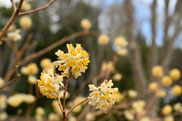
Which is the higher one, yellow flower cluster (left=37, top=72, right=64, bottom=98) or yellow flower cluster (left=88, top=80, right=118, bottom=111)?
yellow flower cluster (left=37, top=72, right=64, bottom=98)

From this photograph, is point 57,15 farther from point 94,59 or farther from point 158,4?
point 158,4

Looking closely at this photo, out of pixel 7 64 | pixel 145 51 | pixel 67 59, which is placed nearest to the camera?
pixel 67 59

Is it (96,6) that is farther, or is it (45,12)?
(96,6)

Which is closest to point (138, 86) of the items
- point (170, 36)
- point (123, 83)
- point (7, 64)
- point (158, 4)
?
point (170, 36)

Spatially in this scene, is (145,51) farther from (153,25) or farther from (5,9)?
(5,9)

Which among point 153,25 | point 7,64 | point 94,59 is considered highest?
point 7,64

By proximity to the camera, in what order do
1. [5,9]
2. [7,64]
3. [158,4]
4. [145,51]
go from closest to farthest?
[158,4] < [5,9] < [7,64] < [145,51]

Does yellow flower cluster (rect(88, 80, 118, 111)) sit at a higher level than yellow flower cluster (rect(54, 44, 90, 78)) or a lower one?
lower

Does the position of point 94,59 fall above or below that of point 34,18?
below

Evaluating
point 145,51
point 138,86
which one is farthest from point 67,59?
point 145,51

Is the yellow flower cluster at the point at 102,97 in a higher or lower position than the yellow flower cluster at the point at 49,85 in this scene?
lower
